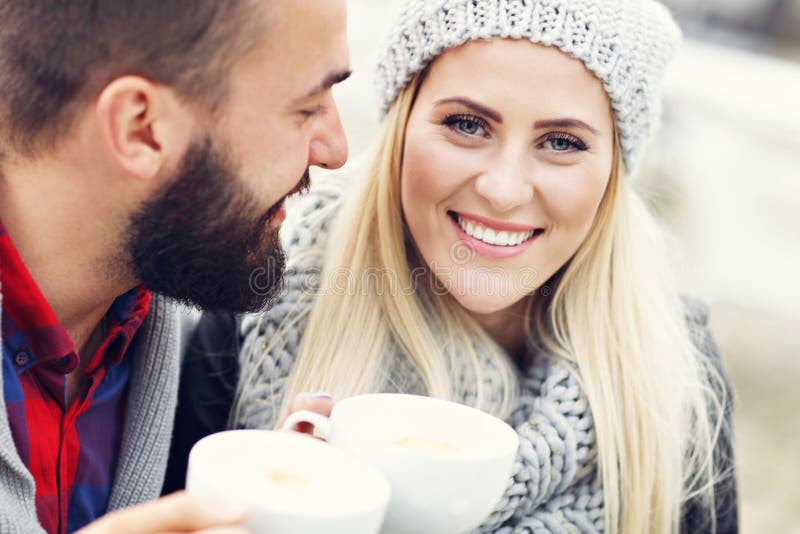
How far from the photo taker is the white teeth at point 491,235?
5.56 feet

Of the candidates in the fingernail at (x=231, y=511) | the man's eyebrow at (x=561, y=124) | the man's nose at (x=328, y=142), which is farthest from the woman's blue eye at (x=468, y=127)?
the fingernail at (x=231, y=511)

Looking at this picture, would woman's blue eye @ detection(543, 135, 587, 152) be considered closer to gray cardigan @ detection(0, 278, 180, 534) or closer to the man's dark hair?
the man's dark hair

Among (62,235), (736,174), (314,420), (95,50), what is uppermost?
(736,174)

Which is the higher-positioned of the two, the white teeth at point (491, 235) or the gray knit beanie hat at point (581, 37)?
the gray knit beanie hat at point (581, 37)

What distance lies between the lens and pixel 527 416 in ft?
5.87

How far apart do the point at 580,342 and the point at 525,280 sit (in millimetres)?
192

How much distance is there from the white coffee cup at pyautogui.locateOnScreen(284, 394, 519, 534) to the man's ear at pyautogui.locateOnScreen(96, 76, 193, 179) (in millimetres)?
432

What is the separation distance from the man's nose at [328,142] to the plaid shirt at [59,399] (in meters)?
0.39

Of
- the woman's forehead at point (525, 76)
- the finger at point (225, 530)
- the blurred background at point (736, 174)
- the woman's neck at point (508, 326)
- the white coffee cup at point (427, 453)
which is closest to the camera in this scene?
Answer: the finger at point (225, 530)

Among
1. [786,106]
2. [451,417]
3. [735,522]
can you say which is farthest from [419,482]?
[786,106]

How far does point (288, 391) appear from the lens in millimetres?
1756

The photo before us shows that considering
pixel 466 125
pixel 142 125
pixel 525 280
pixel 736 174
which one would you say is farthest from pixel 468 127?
pixel 736 174

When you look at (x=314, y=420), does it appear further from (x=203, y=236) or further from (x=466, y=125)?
(x=466, y=125)

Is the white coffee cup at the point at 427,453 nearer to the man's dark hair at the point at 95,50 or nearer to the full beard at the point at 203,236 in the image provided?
the full beard at the point at 203,236
